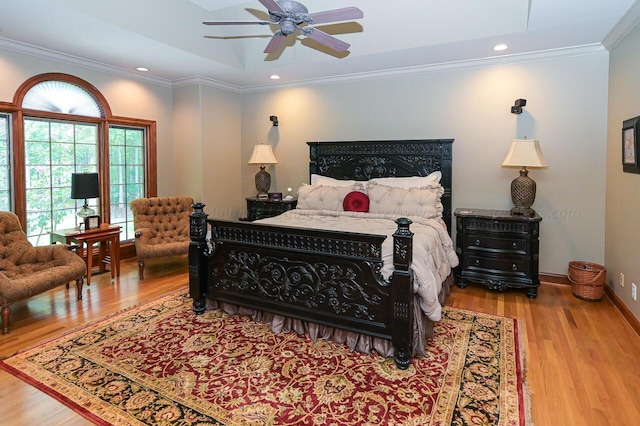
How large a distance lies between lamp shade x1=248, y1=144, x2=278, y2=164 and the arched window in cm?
149

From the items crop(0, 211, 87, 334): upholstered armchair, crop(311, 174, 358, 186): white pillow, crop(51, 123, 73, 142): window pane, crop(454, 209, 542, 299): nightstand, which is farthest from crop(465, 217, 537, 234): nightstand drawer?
crop(51, 123, 73, 142): window pane

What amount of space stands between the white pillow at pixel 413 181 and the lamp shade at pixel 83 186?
322 cm

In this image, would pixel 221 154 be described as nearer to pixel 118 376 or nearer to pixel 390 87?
pixel 390 87

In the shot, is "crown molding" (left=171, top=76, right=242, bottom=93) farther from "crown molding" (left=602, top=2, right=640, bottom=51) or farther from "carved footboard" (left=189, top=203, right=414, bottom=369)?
"crown molding" (left=602, top=2, right=640, bottom=51)

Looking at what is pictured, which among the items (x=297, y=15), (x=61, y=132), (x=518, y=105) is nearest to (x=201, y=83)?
(x=61, y=132)

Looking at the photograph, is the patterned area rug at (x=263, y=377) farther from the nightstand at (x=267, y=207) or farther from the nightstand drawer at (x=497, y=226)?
the nightstand at (x=267, y=207)

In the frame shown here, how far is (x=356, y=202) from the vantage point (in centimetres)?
434

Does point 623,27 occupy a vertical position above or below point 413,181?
above

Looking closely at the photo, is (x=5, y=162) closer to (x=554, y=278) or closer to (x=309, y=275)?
(x=309, y=275)

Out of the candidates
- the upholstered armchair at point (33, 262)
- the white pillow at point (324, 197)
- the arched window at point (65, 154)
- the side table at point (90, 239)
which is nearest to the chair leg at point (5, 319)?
the upholstered armchair at point (33, 262)

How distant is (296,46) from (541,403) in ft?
13.8

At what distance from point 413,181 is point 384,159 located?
579 mm

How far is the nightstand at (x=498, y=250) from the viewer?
3.81 m

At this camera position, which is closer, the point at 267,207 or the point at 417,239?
the point at 417,239
